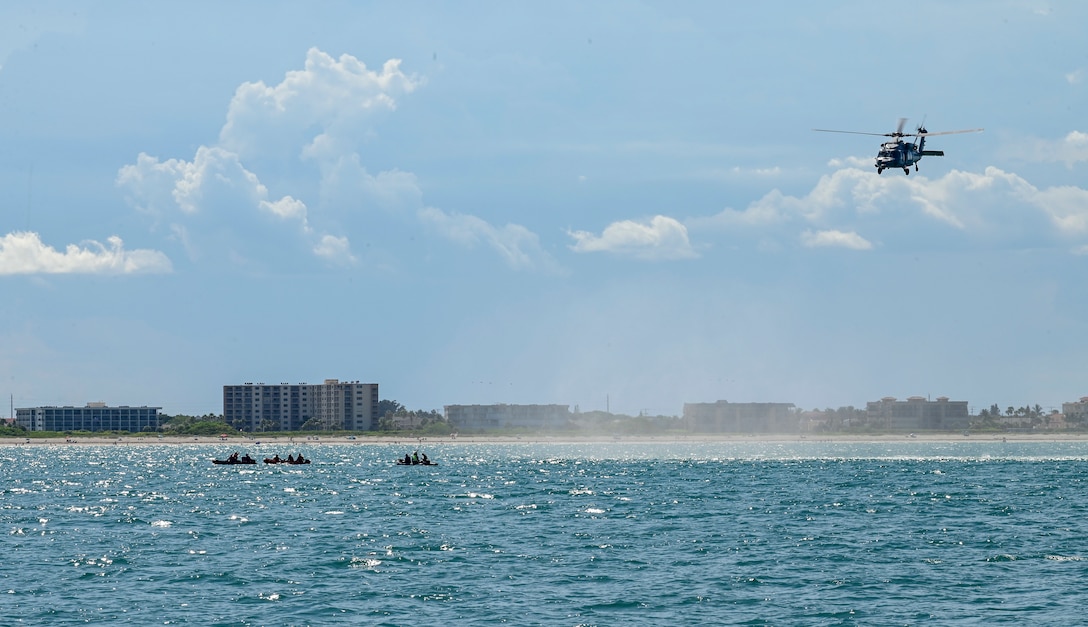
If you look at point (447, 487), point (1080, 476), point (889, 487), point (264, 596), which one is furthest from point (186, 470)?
point (264, 596)

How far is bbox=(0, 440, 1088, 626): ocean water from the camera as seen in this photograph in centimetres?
4859

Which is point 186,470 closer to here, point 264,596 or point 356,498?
point 356,498

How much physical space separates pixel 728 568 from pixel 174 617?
24.7 metres

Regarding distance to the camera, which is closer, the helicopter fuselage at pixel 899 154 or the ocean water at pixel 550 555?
the ocean water at pixel 550 555

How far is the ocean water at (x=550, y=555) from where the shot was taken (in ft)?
159

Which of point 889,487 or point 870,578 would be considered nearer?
point 870,578

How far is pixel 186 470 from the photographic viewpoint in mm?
171750

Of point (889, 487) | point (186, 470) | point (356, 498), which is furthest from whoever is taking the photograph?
point (186, 470)

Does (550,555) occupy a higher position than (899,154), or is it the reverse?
(899,154)

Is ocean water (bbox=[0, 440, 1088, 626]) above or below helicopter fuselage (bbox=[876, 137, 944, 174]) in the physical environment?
below

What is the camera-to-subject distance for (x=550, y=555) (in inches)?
2512

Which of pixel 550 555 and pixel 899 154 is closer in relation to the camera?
pixel 550 555

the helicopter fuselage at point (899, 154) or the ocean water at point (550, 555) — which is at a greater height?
the helicopter fuselage at point (899, 154)

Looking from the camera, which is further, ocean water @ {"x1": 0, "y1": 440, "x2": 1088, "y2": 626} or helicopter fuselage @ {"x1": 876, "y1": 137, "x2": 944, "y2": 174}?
helicopter fuselage @ {"x1": 876, "y1": 137, "x2": 944, "y2": 174}
